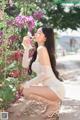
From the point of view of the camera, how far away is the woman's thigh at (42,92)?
7715 mm

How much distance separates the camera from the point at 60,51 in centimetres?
3772

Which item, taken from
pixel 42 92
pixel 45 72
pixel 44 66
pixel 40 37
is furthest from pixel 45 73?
pixel 40 37

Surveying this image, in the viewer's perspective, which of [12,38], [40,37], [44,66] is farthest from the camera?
[12,38]

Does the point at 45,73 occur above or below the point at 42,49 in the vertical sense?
below

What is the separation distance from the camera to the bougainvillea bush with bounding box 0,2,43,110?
8886 mm

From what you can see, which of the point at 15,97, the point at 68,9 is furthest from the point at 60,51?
the point at 15,97

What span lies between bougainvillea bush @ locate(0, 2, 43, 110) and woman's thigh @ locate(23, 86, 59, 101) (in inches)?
35.6

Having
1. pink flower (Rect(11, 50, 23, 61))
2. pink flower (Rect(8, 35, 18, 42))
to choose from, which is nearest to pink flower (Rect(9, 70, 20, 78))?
pink flower (Rect(11, 50, 23, 61))

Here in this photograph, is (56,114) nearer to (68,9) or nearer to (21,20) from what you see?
(21,20)

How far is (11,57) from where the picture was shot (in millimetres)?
9641

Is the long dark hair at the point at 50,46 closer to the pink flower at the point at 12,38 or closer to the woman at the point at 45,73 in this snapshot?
the woman at the point at 45,73

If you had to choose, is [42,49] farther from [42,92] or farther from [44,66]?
[42,92]

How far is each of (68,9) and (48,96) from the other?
46.2 feet

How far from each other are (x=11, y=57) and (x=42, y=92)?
203 cm
